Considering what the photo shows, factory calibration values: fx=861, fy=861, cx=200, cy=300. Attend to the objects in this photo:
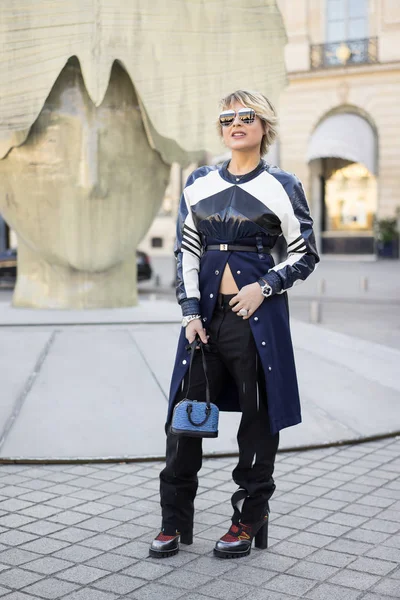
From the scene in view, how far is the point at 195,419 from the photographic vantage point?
3357 mm

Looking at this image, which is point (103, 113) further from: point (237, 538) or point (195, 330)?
point (237, 538)

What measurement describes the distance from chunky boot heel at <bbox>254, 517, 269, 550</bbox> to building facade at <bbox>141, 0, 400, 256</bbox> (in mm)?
27159

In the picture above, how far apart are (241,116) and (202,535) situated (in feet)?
5.92

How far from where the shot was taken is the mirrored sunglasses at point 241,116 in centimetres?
344

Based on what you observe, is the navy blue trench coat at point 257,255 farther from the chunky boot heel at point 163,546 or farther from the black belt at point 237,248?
the chunky boot heel at point 163,546

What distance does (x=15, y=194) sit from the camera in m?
7.57

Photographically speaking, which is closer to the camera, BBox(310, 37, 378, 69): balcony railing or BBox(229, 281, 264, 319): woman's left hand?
BBox(229, 281, 264, 319): woman's left hand

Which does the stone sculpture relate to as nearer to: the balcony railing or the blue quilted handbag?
the blue quilted handbag

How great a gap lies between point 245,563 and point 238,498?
0.84 ft

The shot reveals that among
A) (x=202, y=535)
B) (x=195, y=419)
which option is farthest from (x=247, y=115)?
(x=202, y=535)

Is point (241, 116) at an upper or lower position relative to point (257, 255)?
upper

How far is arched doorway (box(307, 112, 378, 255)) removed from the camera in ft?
103

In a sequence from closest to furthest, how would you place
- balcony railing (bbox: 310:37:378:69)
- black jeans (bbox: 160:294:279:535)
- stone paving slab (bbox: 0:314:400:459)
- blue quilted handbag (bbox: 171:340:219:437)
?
blue quilted handbag (bbox: 171:340:219:437)
black jeans (bbox: 160:294:279:535)
stone paving slab (bbox: 0:314:400:459)
balcony railing (bbox: 310:37:378:69)

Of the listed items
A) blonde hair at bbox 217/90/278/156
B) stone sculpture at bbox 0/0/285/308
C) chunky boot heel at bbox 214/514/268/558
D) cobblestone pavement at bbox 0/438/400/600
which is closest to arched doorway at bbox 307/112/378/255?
stone sculpture at bbox 0/0/285/308
